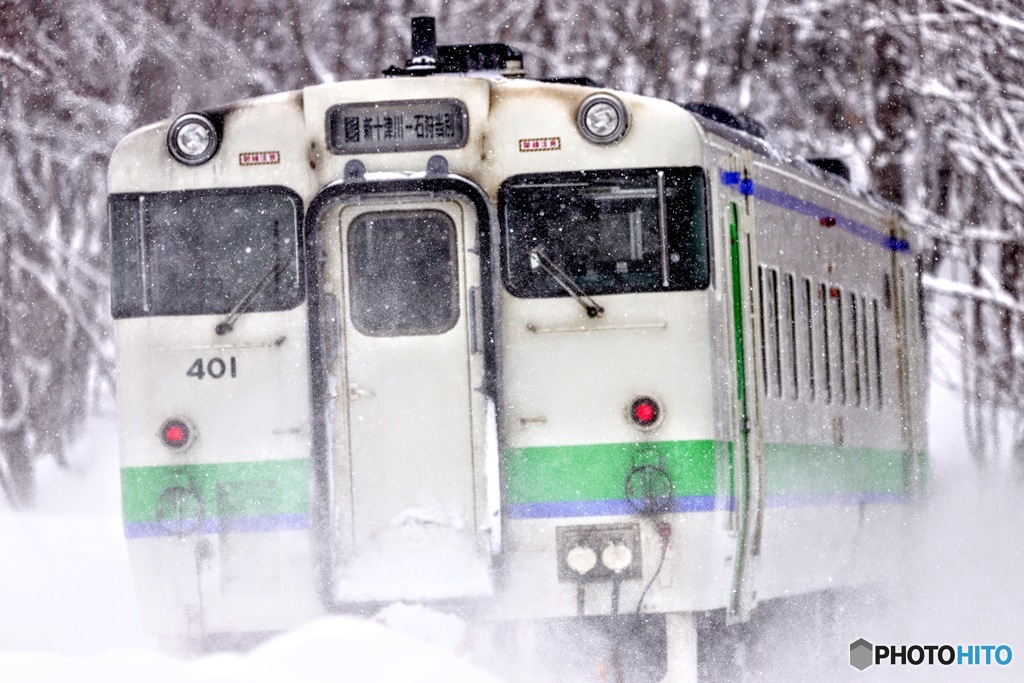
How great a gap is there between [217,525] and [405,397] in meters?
0.96

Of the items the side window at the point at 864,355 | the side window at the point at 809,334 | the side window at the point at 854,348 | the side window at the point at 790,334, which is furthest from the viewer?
the side window at the point at 864,355

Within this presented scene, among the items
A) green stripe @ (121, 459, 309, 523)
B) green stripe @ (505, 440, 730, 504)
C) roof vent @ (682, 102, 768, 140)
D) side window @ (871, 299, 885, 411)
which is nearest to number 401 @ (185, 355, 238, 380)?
green stripe @ (121, 459, 309, 523)

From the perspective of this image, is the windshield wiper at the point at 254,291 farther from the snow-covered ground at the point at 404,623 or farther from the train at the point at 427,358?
the snow-covered ground at the point at 404,623

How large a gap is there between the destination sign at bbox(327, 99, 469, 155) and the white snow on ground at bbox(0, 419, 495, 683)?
1901 millimetres

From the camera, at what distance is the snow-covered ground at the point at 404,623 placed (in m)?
9.41

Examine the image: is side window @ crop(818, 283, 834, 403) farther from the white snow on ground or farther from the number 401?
the number 401

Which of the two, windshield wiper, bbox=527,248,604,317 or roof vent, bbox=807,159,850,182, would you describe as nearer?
windshield wiper, bbox=527,248,604,317

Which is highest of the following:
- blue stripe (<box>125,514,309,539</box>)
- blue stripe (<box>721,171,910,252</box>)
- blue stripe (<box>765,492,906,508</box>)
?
blue stripe (<box>721,171,910,252</box>)

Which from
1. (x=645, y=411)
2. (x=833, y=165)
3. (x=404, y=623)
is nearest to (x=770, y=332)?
(x=645, y=411)

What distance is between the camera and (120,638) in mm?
12617

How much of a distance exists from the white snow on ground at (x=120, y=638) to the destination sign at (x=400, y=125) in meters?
1.90

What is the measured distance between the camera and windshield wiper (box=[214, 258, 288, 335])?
10000 millimetres

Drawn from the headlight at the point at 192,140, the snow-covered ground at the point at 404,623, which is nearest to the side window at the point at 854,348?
the snow-covered ground at the point at 404,623

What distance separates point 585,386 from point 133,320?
192 centimetres
